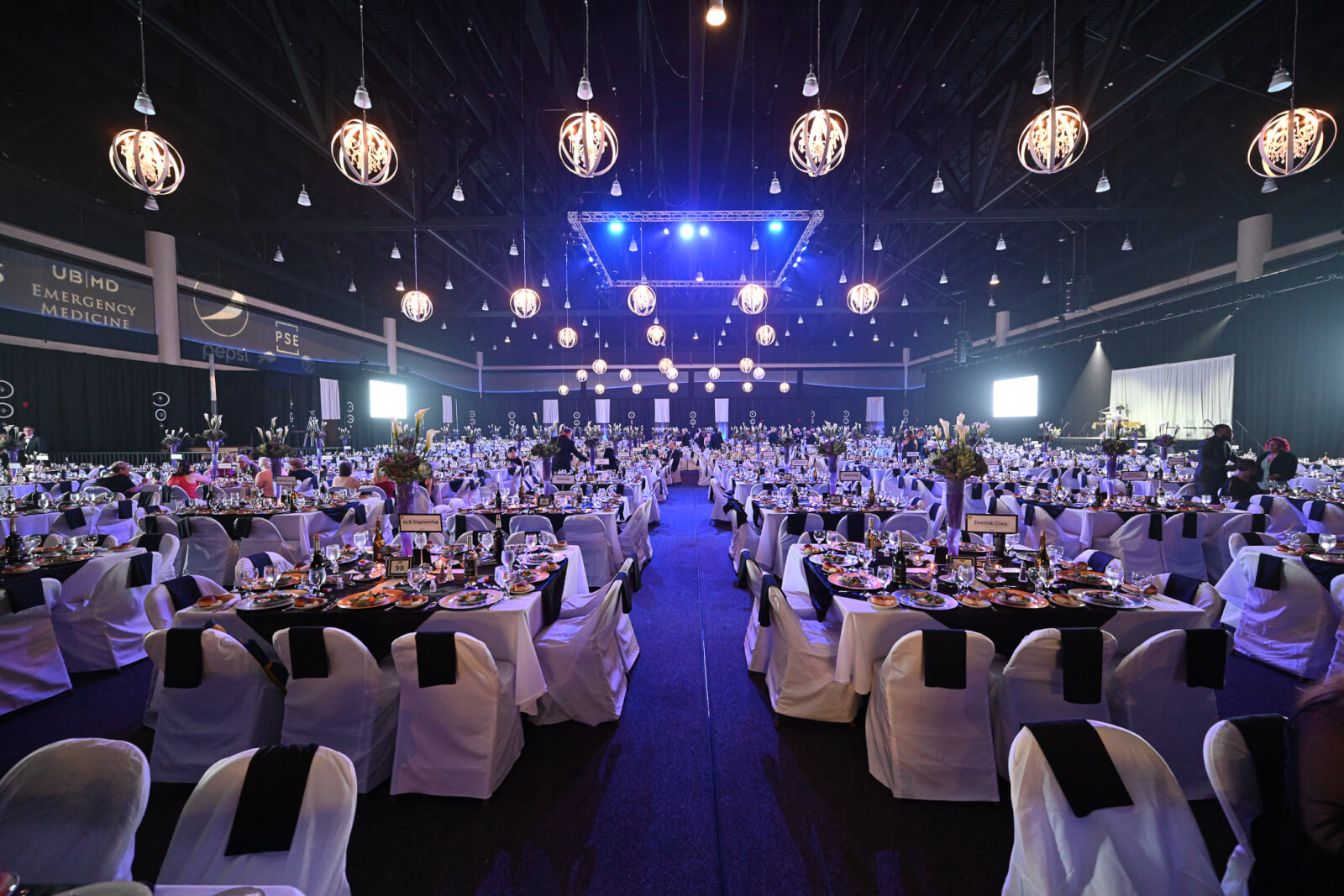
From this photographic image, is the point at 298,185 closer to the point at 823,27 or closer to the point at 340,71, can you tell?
the point at 340,71

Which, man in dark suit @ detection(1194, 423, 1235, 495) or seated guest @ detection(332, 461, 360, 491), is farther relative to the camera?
seated guest @ detection(332, 461, 360, 491)

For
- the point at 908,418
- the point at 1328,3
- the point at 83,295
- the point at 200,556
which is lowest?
the point at 200,556

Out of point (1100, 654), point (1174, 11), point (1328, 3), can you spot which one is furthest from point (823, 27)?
point (1100, 654)

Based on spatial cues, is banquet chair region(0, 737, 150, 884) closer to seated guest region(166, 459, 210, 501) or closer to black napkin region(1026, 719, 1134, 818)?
black napkin region(1026, 719, 1134, 818)

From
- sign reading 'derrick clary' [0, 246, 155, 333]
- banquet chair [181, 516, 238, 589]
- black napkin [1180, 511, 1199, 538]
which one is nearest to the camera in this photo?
black napkin [1180, 511, 1199, 538]

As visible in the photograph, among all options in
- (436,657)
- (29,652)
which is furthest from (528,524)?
(29,652)

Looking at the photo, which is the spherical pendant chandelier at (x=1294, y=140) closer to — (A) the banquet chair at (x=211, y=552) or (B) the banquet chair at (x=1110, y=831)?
(B) the banquet chair at (x=1110, y=831)

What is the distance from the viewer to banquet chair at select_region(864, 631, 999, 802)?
246cm

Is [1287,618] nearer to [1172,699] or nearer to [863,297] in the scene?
[1172,699]

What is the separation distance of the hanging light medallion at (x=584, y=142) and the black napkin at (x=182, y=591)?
12.7 ft

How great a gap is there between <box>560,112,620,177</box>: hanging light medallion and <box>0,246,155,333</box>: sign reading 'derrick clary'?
30.6 ft

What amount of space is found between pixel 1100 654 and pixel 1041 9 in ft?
24.9

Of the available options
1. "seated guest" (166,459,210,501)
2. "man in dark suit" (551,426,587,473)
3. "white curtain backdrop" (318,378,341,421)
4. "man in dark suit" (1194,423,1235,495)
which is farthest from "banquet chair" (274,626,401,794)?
"white curtain backdrop" (318,378,341,421)

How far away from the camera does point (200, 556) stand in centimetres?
552
